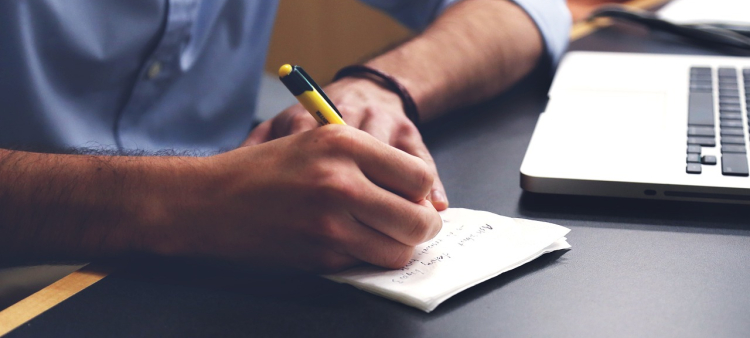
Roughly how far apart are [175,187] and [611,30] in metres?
0.77

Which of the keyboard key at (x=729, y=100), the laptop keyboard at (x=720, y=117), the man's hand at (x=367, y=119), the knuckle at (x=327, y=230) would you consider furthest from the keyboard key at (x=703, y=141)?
the knuckle at (x=327, y=230)

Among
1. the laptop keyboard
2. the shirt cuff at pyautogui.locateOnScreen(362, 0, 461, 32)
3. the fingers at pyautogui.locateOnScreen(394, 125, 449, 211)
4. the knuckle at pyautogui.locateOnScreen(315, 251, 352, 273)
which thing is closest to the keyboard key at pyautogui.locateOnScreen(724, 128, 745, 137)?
the laptop keyboard

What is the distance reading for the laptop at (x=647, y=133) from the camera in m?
0.47

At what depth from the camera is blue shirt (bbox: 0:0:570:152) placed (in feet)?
2.11

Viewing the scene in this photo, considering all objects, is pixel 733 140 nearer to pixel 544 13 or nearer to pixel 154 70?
pixel 544 13

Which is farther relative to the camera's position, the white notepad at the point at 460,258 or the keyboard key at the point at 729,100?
the keyboard key at the point at 729,100

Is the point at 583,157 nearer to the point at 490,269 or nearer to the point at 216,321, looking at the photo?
the point at 490,269

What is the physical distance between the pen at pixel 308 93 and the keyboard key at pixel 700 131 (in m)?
0.29

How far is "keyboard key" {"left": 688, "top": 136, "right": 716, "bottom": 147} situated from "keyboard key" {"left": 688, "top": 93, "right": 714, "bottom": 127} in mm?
35

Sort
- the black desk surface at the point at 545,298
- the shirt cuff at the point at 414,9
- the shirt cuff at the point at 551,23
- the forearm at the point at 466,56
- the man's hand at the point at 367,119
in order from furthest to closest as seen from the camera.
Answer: the shirt cuff at the point at 414,9, the shirt cuff at the point at 551,23, the forearm at the point at 466,56, the man's hand at the point at 367,119, the black desk surface at the point at 545,298

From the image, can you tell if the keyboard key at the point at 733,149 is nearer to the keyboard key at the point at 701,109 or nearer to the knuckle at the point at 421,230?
the keyboard key at the point at 701,109

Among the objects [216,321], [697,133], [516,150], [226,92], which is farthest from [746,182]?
[226,92]

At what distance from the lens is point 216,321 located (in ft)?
1.22

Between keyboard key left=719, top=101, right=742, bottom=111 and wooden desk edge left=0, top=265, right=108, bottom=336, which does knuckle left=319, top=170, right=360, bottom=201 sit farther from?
keyboard key left=719, top=101, right=742, bottom=111
